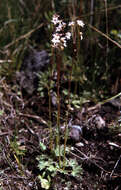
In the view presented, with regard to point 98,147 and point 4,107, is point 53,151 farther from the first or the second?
point 4,107

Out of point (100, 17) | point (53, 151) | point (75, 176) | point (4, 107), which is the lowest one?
point (75, 176)

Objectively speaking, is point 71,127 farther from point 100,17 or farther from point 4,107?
point 100,17

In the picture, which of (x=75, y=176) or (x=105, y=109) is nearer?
(x=75, y=176)

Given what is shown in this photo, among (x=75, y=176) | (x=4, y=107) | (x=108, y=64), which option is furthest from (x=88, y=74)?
(x=75, y=176)

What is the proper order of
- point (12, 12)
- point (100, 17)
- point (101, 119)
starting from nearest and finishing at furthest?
point (101, 119) → point (100, 17) → point (12, 12)

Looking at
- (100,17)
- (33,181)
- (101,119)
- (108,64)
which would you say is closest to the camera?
(33,181)

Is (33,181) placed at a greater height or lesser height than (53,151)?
lesser
